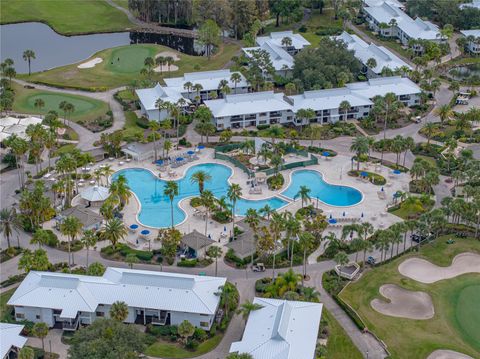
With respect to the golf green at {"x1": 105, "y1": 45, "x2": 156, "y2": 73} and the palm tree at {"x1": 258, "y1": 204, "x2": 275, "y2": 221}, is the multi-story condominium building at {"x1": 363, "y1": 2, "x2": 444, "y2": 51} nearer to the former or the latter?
the golf green at {"x1": 105, "y1": 45, "x2": 156, "y2": 73}

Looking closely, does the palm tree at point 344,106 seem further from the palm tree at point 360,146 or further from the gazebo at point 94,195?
the gazebo at point 94,195

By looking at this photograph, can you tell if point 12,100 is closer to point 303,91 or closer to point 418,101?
point 303,91

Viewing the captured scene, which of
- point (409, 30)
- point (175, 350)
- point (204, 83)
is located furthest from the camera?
point (409, 30)

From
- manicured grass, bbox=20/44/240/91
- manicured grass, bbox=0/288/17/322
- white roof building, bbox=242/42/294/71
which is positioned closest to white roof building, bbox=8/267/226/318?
manicured grass, bbox=0/288/17/322

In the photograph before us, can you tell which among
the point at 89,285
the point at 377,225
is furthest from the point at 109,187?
the point at 377,225

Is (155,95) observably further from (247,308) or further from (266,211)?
(247,308)

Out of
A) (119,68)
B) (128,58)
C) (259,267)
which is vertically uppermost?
(128,58)

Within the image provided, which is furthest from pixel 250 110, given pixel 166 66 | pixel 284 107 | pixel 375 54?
pixel 375 54
